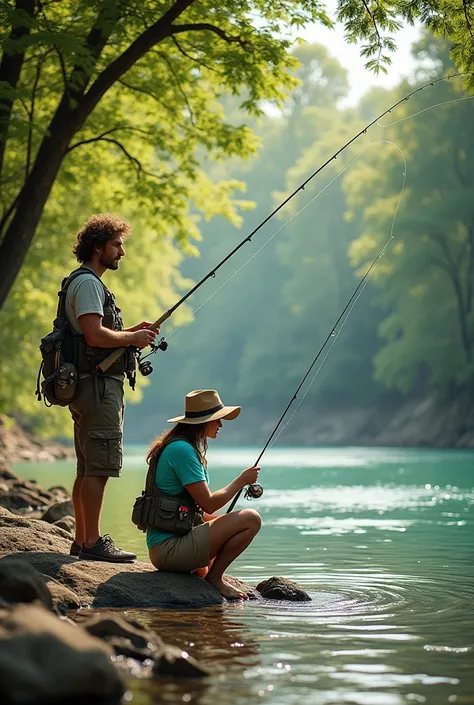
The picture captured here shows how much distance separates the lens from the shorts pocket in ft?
21.2

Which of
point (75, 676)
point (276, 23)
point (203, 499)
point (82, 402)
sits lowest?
point (75, 676)

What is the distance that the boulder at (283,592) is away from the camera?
6.50 metres

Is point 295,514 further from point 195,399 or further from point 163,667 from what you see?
point 163,667

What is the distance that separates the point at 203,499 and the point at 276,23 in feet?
20.6

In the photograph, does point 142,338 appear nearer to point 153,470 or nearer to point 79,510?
point 153,470

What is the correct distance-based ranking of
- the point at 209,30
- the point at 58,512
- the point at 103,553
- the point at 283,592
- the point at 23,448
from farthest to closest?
1. the point at 23,448
2. the point at 209,30
3. the point at 58,512
4. the point at 103,553
5. the point at 283,592

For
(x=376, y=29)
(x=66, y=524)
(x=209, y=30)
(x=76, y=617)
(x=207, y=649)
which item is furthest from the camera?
(x=209, y=30)

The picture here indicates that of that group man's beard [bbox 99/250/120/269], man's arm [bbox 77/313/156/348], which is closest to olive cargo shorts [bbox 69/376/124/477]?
man's arm [bbox 77/313/156/348]

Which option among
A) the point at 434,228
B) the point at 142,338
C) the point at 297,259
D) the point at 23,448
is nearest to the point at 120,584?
the point at 142,338

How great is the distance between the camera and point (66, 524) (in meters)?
9.52

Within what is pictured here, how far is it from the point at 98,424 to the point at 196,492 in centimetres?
71

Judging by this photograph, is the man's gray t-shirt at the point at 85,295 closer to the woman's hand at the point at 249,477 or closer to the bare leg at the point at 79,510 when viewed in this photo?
the bare leg at the point at 79,510

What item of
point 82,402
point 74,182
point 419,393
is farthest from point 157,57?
point 419,393

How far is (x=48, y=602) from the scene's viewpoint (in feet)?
16.9
